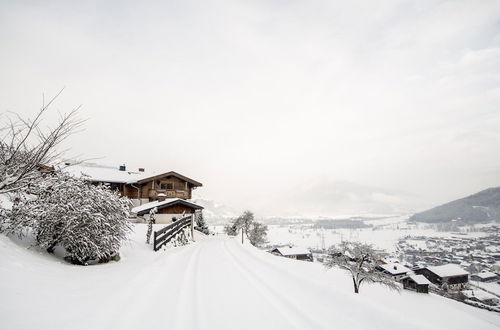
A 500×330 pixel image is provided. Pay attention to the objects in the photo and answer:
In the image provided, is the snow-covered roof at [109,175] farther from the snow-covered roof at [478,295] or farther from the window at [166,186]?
the snow-covered roof at [478,295]

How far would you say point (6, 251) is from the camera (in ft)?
17.4

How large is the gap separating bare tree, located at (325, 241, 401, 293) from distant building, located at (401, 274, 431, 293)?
31814 mm

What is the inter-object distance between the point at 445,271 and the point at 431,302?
85.4 feet

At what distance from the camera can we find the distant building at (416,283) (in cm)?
3616

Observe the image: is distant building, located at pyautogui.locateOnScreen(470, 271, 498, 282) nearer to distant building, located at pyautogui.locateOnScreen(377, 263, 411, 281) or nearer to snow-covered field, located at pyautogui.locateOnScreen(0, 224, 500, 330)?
distant building, located at pyautogui.locateOnScreen(377, 263, 411, 281)

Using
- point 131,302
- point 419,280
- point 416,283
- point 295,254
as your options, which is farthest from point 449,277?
point 131,302

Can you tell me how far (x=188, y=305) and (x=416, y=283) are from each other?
4602 cm

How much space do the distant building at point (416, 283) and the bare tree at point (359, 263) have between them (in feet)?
104

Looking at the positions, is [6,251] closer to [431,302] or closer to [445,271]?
[431,302]

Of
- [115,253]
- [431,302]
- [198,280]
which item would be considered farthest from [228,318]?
[431,302]

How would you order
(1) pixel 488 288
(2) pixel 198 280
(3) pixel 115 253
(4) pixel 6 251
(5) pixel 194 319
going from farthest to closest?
1. (1) pixel 488 288
2. (3) pixel 115 253
3. (2) pixel 198 280
4. (4) pixel 6 251
5. (5) pixel 194 319

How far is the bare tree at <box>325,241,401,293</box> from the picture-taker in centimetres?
1323

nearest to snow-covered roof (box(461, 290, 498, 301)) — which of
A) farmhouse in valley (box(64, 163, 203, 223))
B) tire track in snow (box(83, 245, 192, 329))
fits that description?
farmhouse in valley (box(64, 163, 203, 223))

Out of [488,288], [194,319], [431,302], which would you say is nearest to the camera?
[194,319]
